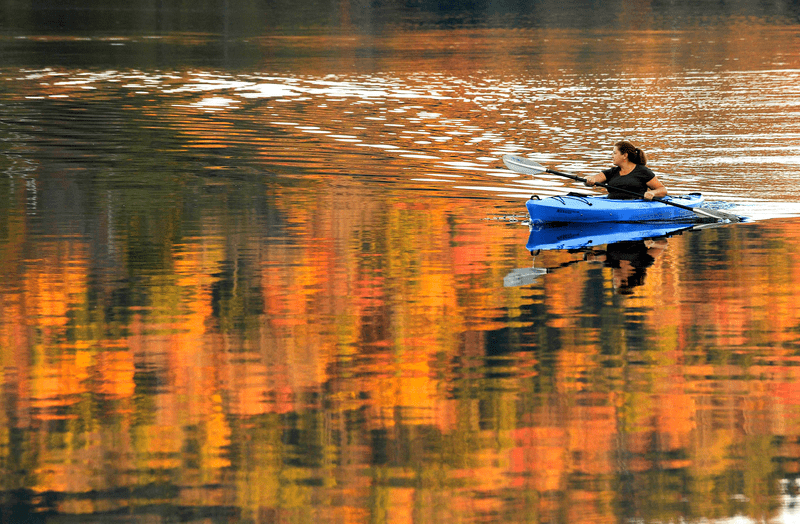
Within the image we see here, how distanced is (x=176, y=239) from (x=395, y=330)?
21.2ft

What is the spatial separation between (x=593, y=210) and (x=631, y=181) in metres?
0.95

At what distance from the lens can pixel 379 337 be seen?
1235 centimetres

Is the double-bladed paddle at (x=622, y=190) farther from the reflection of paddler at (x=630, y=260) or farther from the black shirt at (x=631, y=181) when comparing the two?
the reflection of paddler at (x=630, y=260)

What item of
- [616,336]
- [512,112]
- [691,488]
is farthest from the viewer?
[512,112]

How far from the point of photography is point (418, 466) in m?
8.73

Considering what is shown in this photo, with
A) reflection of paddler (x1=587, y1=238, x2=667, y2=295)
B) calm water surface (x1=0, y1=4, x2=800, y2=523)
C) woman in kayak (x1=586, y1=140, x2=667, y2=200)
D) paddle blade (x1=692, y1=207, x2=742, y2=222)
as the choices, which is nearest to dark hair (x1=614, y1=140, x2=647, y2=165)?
woman in kayak (x1=586, y1=140, x2=667, y2=200)

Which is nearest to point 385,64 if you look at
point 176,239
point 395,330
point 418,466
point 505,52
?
point 505,52

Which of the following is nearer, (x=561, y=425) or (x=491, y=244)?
(x=561, y=425)

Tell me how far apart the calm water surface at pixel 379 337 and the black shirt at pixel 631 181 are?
1046 mm

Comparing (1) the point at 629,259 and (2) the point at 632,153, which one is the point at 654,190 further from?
(1) the point at 629,259

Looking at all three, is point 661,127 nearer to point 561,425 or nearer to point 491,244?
point 491,244

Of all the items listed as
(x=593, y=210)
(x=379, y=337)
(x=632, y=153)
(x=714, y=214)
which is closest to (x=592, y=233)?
(x=593, y=210)

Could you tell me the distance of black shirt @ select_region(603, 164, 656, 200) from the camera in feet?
65.0

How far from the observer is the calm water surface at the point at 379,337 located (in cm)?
838
